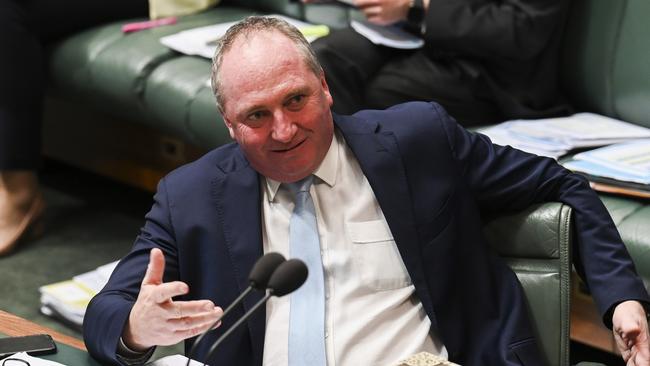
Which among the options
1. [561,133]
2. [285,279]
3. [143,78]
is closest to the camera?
[285,279]

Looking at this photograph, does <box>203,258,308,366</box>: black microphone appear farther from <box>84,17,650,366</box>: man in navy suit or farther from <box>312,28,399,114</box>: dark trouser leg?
<box>312,28,399,114</box>: dark trouser leg

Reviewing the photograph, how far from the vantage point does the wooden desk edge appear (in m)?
1.85

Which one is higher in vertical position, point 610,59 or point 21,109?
point 610,59

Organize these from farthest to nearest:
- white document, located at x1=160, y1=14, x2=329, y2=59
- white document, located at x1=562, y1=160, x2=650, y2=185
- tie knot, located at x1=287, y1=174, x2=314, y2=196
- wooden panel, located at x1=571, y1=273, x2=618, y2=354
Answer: white document, located at x1=160, y1=14, x2=329, y2=59, wooden panel, located at x1=571, y1=273, x2=618, y2=354, white document, located at x1=562, y1=160, x2=650, y2=185, tie knot, located at x1=287, y1=174, x2=314, y2=196

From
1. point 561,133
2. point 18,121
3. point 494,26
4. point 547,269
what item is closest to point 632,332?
point 547,269

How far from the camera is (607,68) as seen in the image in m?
2.96

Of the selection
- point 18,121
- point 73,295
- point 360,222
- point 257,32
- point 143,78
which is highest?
point 257,32

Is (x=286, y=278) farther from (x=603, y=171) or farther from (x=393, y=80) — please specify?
(x=393, y=80)

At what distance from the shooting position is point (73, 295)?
3.09 metres

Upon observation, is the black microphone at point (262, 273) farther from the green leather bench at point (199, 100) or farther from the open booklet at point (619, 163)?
the open booklet at point (619, 163)

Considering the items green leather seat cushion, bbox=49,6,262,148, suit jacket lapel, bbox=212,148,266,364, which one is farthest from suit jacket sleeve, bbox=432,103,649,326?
green leather seat cushion, bbox=49,6,262,148

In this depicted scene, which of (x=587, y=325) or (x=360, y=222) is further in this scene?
(x=587, y=325)

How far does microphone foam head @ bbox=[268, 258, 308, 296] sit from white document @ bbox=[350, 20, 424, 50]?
174 cm

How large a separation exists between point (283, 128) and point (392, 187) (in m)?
0.22
